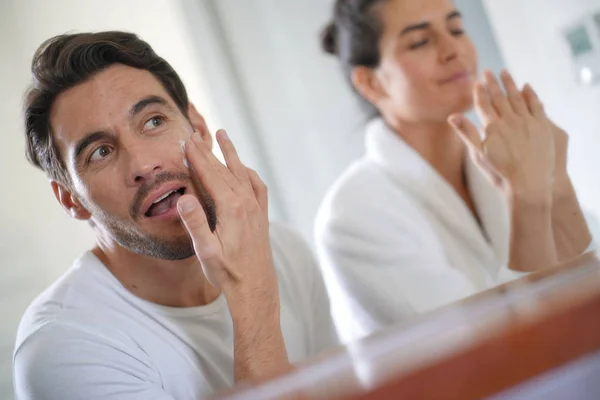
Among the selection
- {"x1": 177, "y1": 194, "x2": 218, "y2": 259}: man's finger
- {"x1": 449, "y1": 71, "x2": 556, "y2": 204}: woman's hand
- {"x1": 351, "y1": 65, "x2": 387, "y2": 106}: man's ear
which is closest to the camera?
{"x1": 177, "y1": 194, "x2": 218, "y2": 259}: man's finger

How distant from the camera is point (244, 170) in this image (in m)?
0.47

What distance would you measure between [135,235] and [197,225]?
0.08 metres

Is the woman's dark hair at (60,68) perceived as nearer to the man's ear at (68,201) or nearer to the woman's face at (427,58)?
the man's ear at (68,201)

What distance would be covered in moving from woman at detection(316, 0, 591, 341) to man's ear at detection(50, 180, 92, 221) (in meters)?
0.26

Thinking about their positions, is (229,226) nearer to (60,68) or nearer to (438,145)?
(60,68)

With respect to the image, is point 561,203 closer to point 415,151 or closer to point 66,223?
point 415,151

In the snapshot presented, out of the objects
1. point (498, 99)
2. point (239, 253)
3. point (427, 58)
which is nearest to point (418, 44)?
point (427, 58)

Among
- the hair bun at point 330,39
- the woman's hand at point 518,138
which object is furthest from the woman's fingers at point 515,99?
the hair bun at point 330,39

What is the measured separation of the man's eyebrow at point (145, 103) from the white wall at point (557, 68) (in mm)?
435

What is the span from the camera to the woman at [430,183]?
21.5 inches

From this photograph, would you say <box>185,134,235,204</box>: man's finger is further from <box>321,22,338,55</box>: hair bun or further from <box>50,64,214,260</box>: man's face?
<box>321,22,338,55</box>: hair bun

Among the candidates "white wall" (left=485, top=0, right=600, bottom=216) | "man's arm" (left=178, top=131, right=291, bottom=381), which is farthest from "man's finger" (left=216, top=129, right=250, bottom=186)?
"white wall" (left=485, top=0, right=600, bottom=216)

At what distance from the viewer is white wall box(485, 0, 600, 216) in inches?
25.2

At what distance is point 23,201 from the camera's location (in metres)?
0.48
